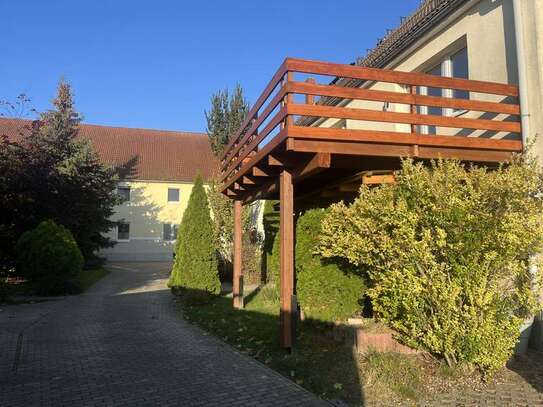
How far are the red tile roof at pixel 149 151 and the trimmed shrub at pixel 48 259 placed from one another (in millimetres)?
19417

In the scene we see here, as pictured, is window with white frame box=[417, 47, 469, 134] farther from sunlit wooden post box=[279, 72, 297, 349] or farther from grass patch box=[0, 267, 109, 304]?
grass patch box=[0, 267, 109, 304]

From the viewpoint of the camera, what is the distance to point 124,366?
21.0 feet

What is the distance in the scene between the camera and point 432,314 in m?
5.51

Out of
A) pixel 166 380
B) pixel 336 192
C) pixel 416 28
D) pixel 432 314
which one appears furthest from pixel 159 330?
pixel 416 28

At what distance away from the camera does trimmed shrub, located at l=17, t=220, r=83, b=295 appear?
14969 millimetres

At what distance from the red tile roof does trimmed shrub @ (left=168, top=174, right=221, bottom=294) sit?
2221 centimetres

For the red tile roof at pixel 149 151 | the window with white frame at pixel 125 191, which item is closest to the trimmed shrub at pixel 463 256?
the red tile roof at pixel 149 151

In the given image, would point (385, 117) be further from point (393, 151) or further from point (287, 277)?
point (287, 277)

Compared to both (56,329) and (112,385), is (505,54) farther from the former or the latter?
(56,329)

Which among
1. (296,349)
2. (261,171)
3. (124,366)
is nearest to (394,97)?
(261,171)

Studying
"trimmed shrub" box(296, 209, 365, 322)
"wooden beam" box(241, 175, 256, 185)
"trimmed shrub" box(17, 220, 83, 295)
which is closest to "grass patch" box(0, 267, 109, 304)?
"trimmed shrub" box(17, 220, 83, 295)

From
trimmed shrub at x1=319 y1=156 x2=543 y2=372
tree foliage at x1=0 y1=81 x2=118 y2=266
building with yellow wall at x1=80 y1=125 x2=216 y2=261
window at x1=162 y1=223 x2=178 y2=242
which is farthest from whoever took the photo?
window at x1=162 y1=223 x2=178 y2=242

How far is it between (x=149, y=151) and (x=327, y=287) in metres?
33.0

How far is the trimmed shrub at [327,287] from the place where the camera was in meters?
7.26
